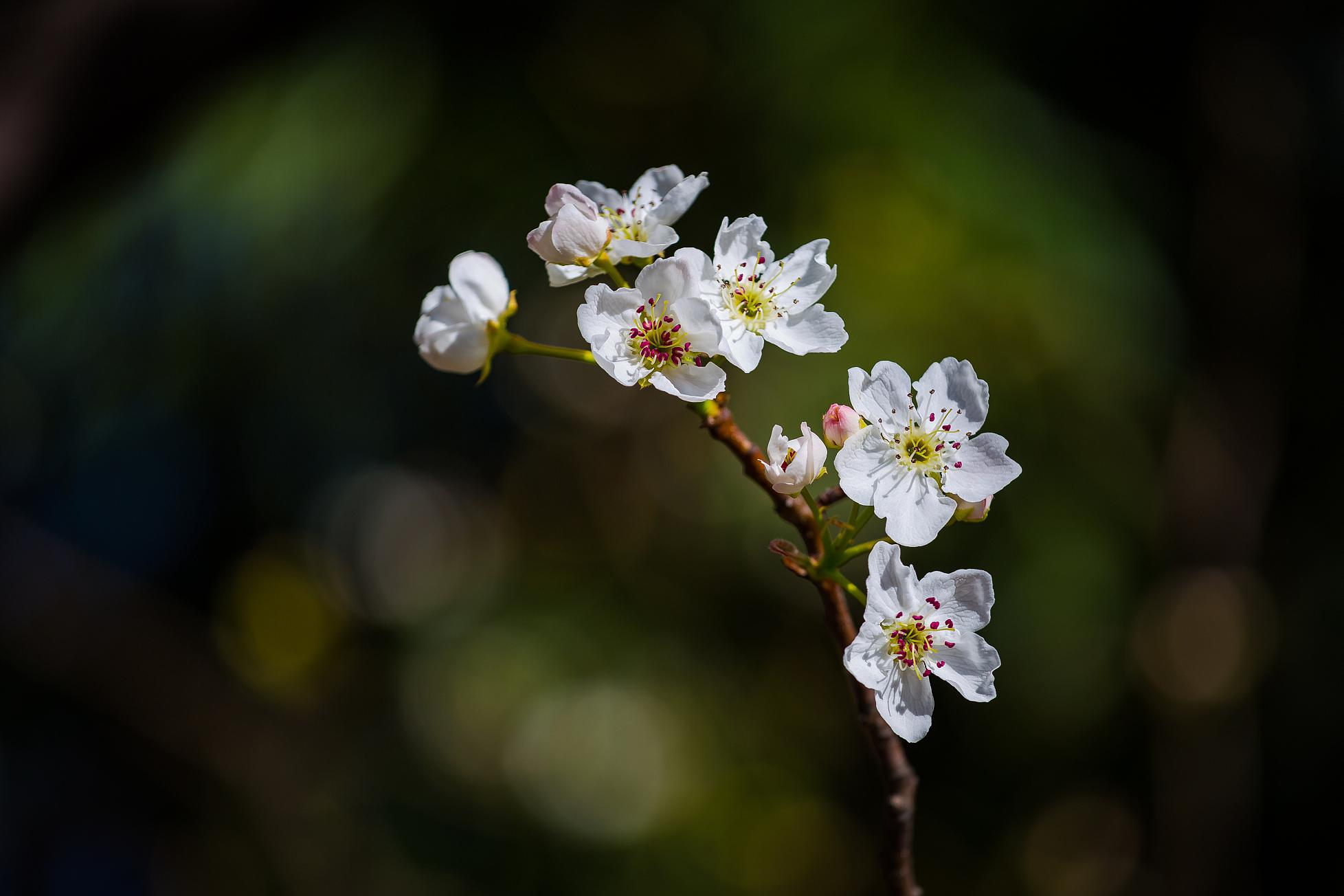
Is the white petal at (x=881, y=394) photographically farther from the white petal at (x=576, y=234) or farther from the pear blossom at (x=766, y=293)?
the white petal at (x=576, y=234)

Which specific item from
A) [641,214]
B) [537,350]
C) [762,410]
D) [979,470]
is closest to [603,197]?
[641,214]

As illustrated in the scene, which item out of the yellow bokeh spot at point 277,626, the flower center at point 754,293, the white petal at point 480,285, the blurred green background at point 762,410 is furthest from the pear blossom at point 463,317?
the yellow bokeh spot at point 277,626

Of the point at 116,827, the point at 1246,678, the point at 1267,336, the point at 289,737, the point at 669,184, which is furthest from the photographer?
the point at 116,827

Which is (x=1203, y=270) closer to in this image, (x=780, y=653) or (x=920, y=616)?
(x=780, y=653)

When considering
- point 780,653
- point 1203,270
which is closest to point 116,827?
point 780,653

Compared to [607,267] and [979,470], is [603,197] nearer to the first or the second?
[607,267]

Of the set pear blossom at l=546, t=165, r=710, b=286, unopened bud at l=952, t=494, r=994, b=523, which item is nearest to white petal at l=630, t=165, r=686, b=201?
pear blossom at l=546, t=165, r=710, b=286
